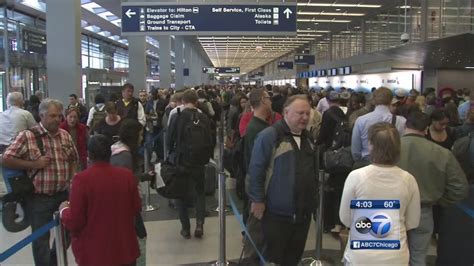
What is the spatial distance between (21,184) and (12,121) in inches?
119

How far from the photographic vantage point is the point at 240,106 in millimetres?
9539

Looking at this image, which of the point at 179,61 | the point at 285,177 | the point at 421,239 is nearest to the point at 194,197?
the point at 285,177

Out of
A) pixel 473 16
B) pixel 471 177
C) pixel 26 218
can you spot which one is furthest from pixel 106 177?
pixel 473 16

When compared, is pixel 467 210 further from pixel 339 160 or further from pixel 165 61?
pixel 165 61

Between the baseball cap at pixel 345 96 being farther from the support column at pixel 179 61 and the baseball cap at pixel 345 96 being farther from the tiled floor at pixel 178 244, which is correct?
the support column at pixel 179 61

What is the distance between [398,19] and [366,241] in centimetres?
2127

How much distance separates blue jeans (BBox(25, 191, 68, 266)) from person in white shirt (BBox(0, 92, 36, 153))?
2.86 m

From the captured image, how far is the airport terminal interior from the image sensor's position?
3.71m

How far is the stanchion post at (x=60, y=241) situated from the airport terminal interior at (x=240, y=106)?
0.06 feet

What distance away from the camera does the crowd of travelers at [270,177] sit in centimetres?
283

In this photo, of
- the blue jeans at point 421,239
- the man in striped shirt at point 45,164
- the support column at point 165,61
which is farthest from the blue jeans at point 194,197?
the support column at point 165,61

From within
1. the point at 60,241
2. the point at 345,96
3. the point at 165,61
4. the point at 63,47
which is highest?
the point at 165,61

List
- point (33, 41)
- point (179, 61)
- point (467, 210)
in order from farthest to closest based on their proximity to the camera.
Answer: point (179, 61) → point (33, 41) → point (467, 210)

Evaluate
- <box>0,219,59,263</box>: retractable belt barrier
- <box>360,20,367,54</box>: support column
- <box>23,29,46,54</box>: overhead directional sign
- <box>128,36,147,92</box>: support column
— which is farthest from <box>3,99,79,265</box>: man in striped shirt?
<box>360,20,367,54</box>: support column
